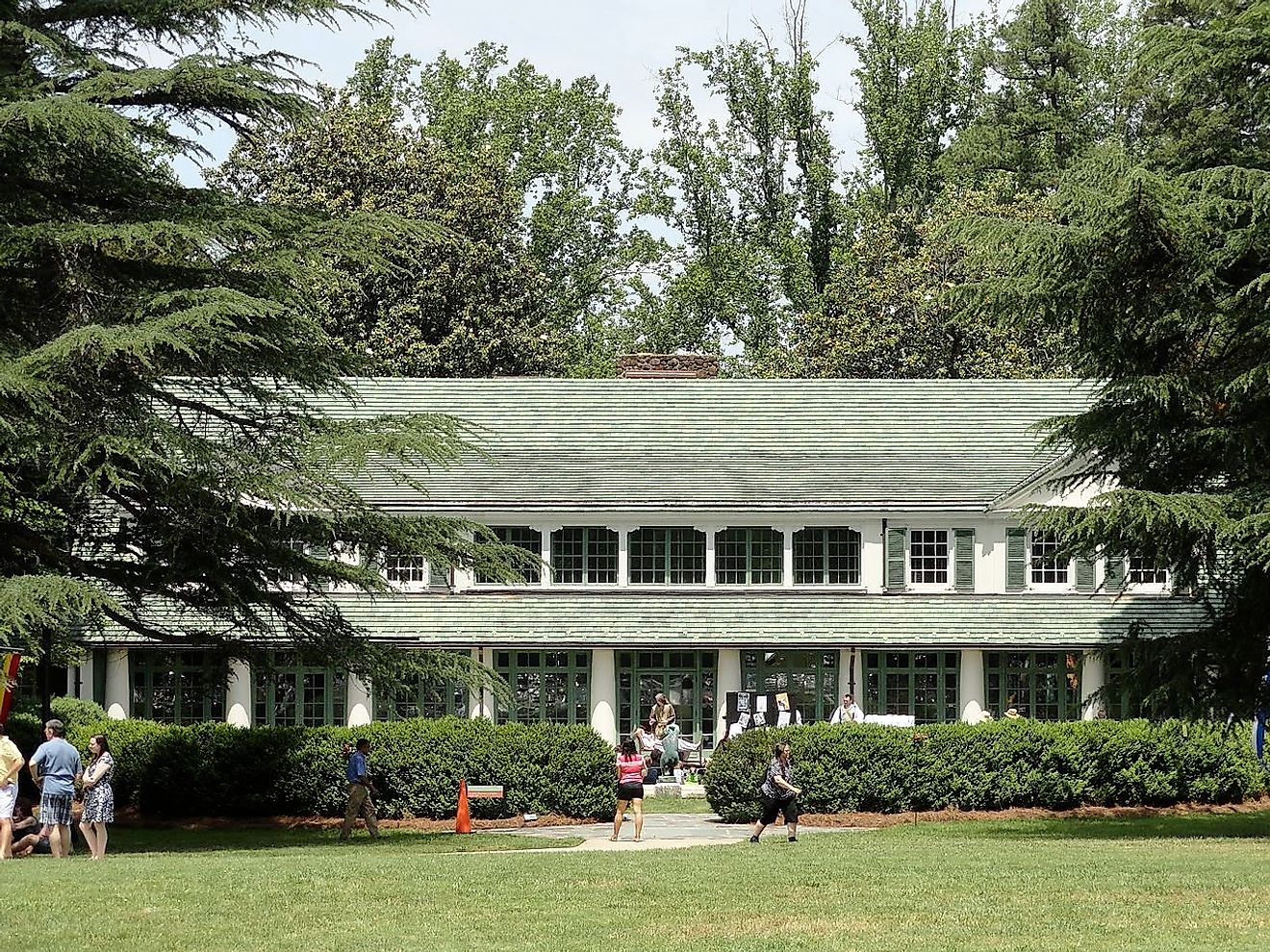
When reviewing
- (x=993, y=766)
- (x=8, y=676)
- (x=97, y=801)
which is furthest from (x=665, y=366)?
(x=97, y=801)

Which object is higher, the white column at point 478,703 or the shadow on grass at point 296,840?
the white column at point 478,703

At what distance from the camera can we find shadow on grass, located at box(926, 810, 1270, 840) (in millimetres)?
26672

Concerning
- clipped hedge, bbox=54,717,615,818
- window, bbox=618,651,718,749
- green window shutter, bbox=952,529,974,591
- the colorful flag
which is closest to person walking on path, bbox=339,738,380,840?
clipped hedge, bbox=54,717,615,818

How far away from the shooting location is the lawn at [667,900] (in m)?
16.3

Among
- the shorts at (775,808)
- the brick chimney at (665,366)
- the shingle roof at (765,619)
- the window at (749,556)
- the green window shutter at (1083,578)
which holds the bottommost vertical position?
the shorts at (775,808)

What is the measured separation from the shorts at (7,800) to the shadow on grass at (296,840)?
295 centimetres

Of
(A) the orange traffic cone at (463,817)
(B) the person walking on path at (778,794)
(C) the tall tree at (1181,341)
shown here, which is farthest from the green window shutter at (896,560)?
(B) the person walking on path at (778,794)

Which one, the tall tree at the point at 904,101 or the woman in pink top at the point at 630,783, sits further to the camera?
the tall tree at the point at 904,101

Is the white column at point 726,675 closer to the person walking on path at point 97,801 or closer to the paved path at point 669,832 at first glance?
the paved path at point 669,832

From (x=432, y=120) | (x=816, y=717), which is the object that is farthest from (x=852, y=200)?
(x=816, y=717)

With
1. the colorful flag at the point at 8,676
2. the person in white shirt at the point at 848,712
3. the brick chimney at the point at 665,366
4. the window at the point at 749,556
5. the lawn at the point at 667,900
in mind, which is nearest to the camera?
the lawn at the point at 667,900

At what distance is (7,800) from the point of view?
2322 cm

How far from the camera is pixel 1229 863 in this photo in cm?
2067

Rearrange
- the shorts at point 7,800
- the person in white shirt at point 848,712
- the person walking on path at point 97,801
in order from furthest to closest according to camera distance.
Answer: the person in white shirt at point 848,712
the person walking on path at point 97,801
the shorts at point 7,800
